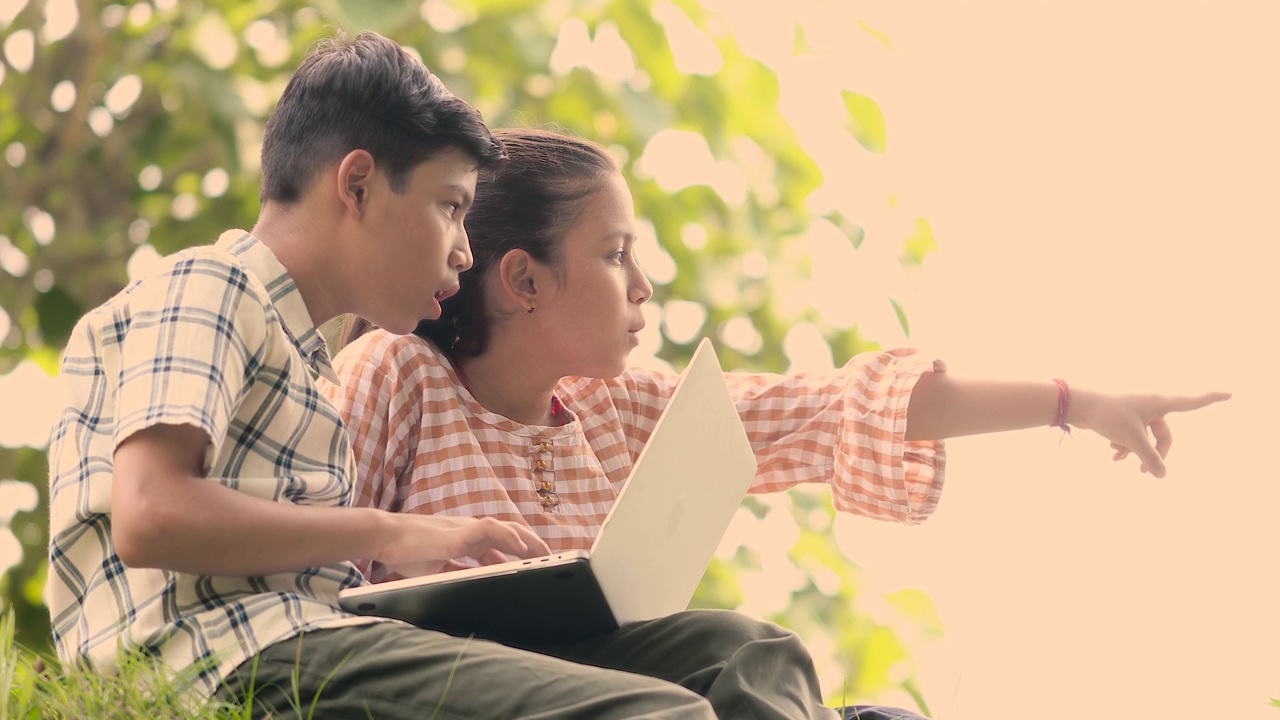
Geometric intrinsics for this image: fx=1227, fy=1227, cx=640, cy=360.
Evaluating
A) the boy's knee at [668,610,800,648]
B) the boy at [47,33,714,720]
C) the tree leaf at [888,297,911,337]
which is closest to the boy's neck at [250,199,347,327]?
the boy at [47,33,714,720]

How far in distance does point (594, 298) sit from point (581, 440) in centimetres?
14

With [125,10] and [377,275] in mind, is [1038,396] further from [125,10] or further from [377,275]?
[125,10]

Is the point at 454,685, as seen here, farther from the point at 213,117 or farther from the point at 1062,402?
the point at 213,117

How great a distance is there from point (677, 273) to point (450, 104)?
0.95 metres

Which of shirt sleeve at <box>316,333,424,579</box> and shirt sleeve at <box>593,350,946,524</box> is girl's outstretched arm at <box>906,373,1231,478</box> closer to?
shirt sleeve at <box>593,350,946,524</box>

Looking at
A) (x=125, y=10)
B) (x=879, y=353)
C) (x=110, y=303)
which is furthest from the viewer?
(x=125, y=10)

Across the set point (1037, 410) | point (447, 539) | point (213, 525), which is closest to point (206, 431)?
point (213, 525)

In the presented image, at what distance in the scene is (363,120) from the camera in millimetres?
961

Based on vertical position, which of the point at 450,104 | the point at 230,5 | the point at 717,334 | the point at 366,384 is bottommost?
the point at 717,334

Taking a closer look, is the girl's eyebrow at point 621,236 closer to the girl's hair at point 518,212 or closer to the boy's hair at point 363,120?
the girl's hair at point 518,212

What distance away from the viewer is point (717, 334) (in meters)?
1.96

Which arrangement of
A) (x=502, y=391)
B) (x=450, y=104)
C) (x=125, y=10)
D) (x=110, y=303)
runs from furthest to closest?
1. (x=125, y=10)
2. (x=502, y=391)
3. (x=450, y=104)
4. (x=110, y=303)

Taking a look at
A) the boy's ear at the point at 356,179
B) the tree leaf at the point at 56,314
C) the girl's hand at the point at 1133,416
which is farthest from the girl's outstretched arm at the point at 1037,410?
the tree leaf at the point at 56,314

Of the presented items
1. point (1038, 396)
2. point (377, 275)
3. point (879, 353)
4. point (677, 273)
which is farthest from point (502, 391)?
point (677, 273)
